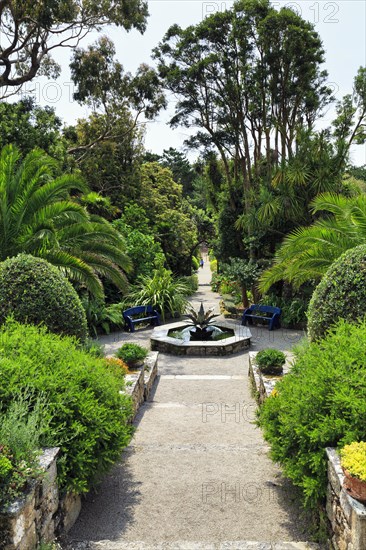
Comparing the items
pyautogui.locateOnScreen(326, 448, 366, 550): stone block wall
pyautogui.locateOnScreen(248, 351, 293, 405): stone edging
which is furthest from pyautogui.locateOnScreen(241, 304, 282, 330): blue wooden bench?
pyautogui.locateOnScreen(326, 448, 366, 550): stone block wall

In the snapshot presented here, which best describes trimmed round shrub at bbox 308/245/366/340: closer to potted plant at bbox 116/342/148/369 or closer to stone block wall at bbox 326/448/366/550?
stone block wall at bbox 326/448/366/550

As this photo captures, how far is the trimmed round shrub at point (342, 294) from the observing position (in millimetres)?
6305

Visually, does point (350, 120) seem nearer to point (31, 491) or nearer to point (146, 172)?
point (146, 172)

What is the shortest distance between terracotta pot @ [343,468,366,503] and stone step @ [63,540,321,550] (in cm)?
72

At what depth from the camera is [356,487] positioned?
3219 mm

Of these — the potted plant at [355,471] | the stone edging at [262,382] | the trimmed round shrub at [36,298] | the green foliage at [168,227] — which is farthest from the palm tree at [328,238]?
the green foliage at [168,227]

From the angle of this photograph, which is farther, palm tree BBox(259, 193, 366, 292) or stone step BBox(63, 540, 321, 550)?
palm tree BBox(259, 193, 366, 292)

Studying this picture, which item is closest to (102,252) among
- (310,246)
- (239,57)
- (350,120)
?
(310,246)

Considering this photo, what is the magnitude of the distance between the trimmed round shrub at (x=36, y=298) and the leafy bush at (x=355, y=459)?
447 cm

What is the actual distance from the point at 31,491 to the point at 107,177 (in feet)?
65.1

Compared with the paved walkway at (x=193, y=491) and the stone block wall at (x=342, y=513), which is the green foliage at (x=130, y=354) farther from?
the stone block wall at (x=342, y=513)

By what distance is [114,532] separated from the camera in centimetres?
403

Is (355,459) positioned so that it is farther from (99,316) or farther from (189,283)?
(189,283)

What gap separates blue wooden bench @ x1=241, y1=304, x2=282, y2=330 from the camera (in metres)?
13.9
